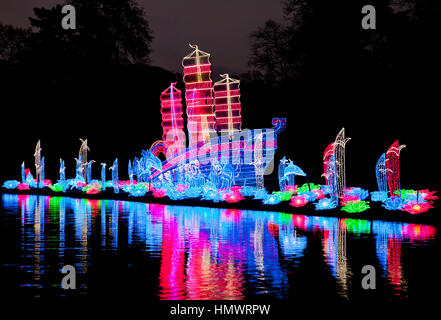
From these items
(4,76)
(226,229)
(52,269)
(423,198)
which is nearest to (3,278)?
(52,269)

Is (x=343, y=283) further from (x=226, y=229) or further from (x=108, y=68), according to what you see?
(x=108, y=68)

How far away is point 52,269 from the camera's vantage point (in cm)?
868

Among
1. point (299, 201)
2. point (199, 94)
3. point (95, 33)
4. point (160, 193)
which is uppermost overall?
point (95, 33)

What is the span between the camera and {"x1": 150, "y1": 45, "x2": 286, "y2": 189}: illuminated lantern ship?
2109 cm

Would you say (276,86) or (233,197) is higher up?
(276,86)

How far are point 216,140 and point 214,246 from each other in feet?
36.9

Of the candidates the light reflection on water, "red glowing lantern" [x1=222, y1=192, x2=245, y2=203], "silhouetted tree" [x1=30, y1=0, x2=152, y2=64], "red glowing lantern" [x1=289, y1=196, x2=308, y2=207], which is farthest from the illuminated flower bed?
"silhouetted tree" [x1=30, y1=0, x2=152, y2=64]

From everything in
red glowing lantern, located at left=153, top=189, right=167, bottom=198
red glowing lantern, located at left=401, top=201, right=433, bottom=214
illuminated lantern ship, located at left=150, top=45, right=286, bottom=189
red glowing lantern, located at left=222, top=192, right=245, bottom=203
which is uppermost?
illuminated lantern ship, located at left=150, top=45, right=286, bottom=189

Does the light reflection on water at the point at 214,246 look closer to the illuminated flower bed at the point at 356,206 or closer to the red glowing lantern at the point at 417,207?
the illuminated flower bed at the point at 356,206

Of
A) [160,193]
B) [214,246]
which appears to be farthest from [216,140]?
[214,246]

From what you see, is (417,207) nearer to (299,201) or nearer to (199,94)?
(299,201)

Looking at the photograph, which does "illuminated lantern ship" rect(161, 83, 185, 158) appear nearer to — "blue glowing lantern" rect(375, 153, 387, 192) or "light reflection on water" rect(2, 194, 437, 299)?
"light reflection on water" rect(2, 194, 437, 299)

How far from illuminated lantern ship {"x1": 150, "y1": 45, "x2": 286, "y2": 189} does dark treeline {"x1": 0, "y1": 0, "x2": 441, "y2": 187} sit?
4740mm

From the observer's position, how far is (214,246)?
1111 centimetres
